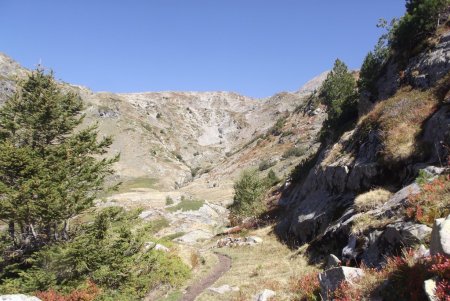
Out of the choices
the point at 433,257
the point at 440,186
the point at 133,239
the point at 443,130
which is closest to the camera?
the point at 433,257

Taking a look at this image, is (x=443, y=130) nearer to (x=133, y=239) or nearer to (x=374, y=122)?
(x=374, y=122)

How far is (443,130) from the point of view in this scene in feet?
58.2

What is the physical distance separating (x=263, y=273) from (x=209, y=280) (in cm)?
493

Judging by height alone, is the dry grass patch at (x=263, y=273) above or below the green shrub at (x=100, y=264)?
below

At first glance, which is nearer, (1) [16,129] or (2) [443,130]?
(2) [443,130]

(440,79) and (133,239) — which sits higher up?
(440,79)

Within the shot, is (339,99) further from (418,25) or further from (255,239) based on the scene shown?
(255,239)

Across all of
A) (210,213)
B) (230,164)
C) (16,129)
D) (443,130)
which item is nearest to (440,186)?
(443,130)

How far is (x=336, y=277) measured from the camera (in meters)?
9.97

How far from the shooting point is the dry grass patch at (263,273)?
16.6 meters

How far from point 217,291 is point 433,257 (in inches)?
555

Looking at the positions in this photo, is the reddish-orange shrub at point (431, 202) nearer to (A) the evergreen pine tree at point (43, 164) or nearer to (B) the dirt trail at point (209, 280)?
(B) the dirt trail at point (209, 280)

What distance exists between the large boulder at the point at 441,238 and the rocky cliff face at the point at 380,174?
2.74 m

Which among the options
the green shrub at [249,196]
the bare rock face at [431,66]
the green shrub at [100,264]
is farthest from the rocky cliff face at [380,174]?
the green shrub at [249,196]
